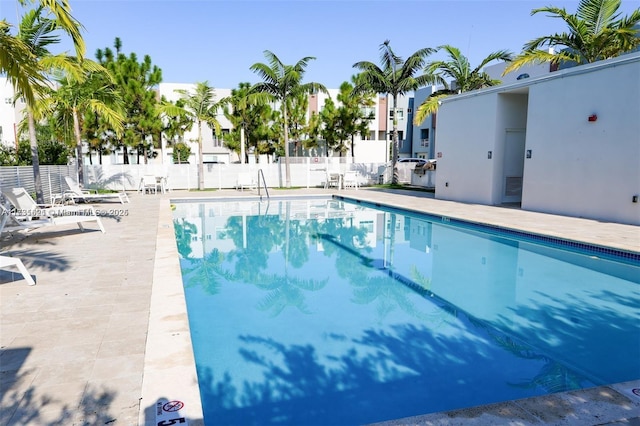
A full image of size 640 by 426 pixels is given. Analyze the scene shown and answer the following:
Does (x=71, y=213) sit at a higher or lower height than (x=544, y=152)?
Answer: lower

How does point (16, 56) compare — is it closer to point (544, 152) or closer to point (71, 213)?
point (71, 213)

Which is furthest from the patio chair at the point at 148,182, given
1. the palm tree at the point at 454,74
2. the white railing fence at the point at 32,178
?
the palm tree at the point at 454,74

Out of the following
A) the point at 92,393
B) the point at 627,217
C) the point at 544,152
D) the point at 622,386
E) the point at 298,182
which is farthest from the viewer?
the point at 298,182

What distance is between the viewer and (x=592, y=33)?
12.3 m

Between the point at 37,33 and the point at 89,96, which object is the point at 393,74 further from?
the point at 37,33

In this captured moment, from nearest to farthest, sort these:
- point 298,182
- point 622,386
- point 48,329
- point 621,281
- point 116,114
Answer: point 622,386
point 48,329
point 621,281
point 116,114
point 298,182

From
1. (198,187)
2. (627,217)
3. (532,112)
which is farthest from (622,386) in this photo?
(198,187)

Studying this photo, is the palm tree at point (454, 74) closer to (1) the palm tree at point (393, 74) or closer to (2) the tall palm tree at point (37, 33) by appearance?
(1) the palm tree at point (393, 74)

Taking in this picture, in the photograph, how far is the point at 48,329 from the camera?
144 inches

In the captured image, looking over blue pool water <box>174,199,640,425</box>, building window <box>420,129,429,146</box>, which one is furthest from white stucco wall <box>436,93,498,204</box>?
building window <box>420,129,429,146</box>

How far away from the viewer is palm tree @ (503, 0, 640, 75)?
11805 millimetres

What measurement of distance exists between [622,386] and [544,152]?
10.3 metres

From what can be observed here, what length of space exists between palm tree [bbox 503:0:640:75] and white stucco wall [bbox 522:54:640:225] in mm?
2065

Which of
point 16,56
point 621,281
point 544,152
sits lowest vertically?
point 621,281
